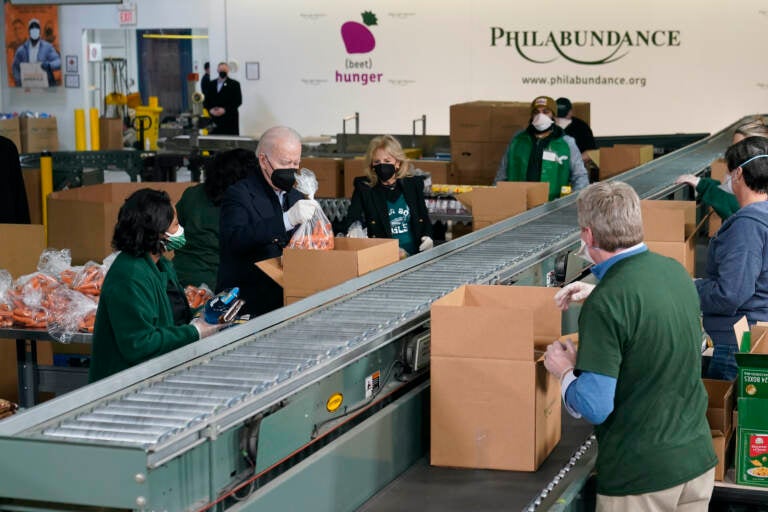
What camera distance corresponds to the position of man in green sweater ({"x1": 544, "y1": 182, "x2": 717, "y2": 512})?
2.49 m

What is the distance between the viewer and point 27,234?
5832 mm

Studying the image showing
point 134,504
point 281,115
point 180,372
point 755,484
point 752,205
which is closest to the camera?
point 134,504

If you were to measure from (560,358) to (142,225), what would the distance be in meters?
1.55

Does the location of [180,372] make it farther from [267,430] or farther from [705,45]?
[705,45]

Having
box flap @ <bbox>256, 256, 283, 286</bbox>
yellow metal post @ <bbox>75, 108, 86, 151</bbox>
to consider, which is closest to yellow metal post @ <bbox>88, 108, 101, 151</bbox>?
yellow metal post @ <bbox>75, 108, 86, 151</bbox>

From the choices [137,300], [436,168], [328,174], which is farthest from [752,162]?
[436,168]

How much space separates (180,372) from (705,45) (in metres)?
13.3

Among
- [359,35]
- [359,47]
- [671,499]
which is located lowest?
[671,499]

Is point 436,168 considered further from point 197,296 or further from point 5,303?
point 5,303

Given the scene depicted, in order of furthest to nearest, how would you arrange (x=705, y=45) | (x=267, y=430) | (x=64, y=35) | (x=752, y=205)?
(x=64, y=35), (x=705, y=45), (x=752, y=205), (x=267, y=430)

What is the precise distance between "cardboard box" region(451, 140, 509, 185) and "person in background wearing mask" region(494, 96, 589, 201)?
1.93 meters

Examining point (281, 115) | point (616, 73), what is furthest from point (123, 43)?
point (616, 73)

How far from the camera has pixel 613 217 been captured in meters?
2.59

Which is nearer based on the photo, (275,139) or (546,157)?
(275,139)
